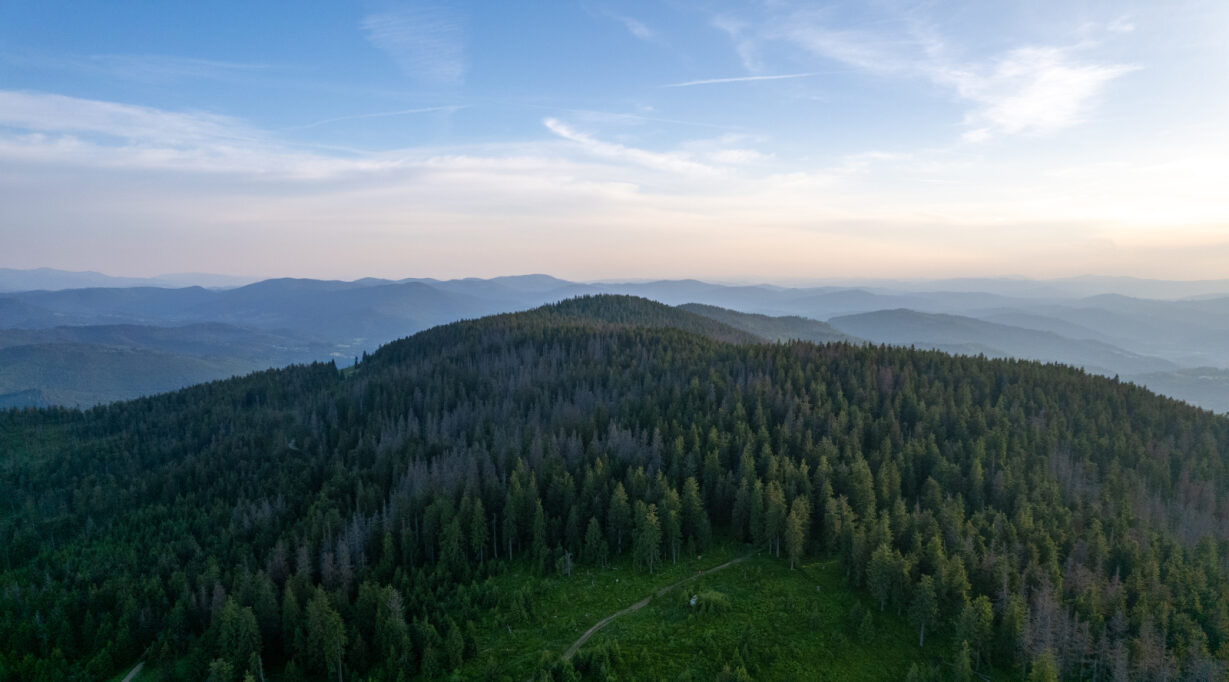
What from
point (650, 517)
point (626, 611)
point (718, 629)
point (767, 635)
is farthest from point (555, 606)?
point (767, 635)

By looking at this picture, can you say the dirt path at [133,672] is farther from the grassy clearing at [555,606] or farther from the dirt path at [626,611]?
the dirt path at [626,611]

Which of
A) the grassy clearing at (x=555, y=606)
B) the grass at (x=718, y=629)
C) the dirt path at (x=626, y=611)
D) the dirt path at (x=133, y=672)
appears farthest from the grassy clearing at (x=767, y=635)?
the dirt path at (x=133, y=672)

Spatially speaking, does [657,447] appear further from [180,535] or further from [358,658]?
[180,535]

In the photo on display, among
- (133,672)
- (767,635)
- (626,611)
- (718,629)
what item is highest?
(718,629)

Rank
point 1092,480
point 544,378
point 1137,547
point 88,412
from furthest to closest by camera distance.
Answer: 1. point 88,412
2. point 544,378
3. point 1092,480
4. point 1137,547

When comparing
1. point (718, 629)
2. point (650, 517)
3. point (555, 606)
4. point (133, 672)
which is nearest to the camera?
point (718, 629)

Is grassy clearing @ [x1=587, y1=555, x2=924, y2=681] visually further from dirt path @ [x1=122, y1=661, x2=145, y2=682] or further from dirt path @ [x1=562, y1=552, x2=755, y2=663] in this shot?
dirt path @ [x1=122, y1=661, x2=145, y2=682]

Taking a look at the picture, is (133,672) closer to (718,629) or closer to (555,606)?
(555,606)

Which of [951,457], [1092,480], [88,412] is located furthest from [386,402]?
[1092,480]
